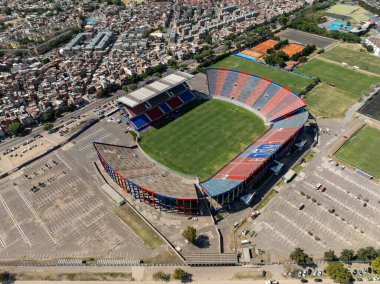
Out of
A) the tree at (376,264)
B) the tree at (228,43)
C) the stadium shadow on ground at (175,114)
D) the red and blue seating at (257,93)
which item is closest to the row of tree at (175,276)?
the tree at (376,264)

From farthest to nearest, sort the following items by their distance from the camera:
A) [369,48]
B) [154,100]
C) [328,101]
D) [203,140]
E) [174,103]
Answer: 1. [369,48]
2. [328,101]
3. [174,103]
4. [154,100]
5. [203,140]

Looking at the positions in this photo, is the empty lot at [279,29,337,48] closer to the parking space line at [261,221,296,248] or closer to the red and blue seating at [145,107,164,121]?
the red and blue seating at [145,107,164,121]

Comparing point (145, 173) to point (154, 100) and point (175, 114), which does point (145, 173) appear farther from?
point (154, 100)

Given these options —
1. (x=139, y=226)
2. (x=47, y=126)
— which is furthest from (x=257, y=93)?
(x=47, y=126)

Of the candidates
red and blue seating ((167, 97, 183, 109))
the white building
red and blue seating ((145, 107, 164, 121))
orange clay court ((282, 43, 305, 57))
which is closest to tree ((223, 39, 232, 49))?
orange clay court ((282, 43, 305, 57))

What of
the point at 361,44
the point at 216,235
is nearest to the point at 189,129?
the point at 216,235

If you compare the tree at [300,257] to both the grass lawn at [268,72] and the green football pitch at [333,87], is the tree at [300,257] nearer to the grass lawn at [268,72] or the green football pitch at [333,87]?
the green football pitch at [333,87]

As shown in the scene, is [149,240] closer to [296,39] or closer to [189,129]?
[189,129]
